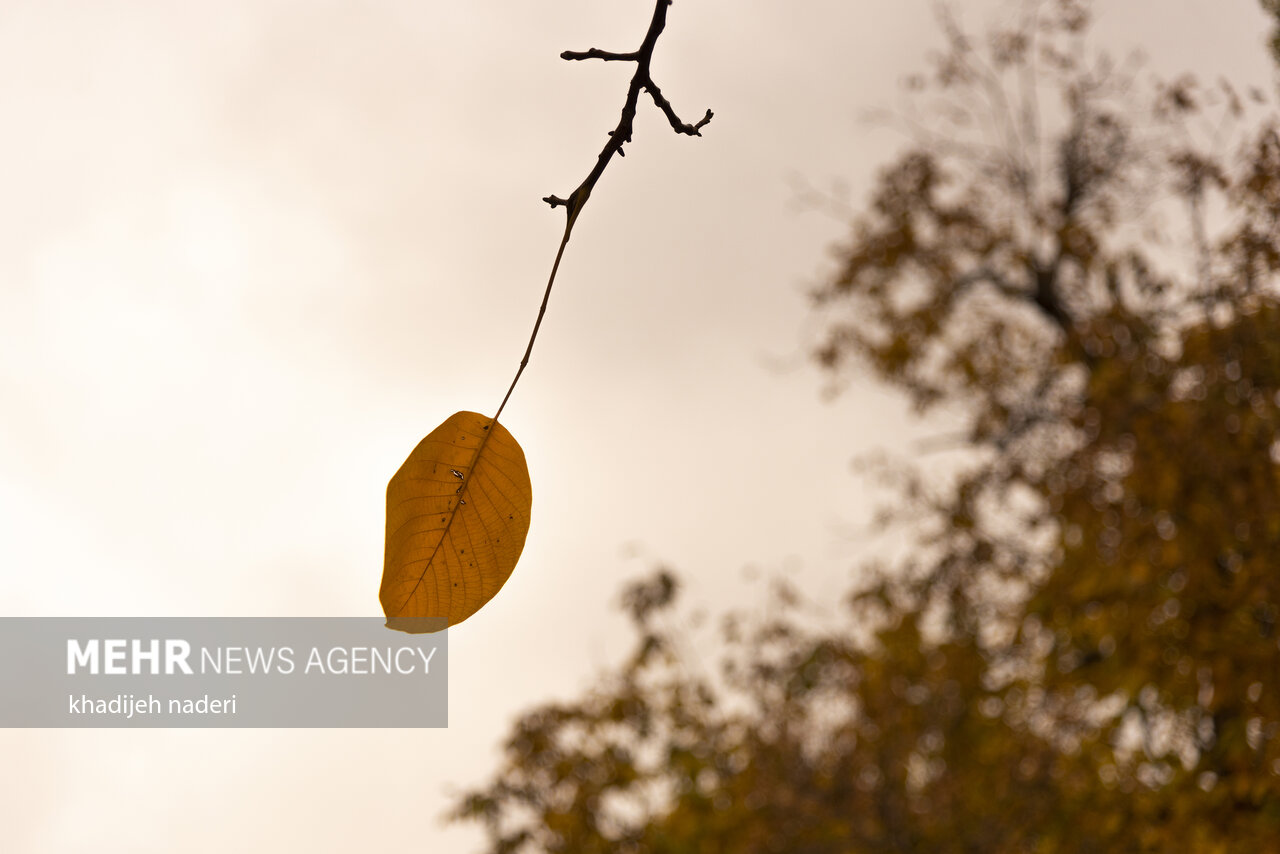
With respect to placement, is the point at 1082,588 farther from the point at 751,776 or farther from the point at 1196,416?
the point at 751,776

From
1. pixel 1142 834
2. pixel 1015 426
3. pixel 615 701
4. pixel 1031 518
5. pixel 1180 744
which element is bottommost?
pixel 1142 834

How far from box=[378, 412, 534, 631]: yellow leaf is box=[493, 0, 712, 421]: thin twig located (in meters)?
0.02

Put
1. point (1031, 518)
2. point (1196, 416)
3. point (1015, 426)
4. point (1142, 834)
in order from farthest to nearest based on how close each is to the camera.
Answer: point (1015, 426) < point (1031, 518) < point (1196, 416) < point (1142, 834)

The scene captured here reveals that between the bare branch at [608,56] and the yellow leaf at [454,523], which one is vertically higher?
the bare branch at [608,56]

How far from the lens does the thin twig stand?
43 cm

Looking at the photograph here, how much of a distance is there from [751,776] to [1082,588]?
170 cm

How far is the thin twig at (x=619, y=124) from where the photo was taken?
428 mm

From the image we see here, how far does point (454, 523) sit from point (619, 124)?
8.4 inches

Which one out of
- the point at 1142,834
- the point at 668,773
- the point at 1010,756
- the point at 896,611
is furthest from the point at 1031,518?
the point at 668,773

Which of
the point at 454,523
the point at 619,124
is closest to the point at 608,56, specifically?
the point at 619,124

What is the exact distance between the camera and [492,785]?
3.90m

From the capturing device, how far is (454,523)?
0.49 metres

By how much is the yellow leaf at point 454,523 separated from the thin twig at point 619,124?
2 centimetres

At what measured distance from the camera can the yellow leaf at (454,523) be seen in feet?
1.58
